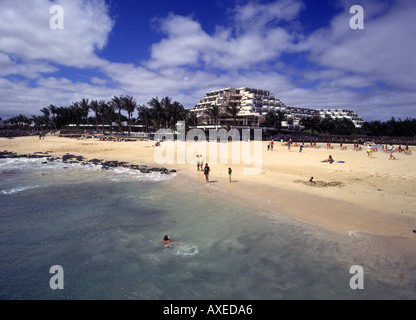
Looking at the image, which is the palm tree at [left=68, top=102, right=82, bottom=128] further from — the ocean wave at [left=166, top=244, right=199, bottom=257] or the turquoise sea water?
the ocean wave at [left=166, top=244, right=199, bottom=257]

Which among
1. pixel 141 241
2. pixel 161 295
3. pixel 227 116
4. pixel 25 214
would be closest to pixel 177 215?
pixel 141 241

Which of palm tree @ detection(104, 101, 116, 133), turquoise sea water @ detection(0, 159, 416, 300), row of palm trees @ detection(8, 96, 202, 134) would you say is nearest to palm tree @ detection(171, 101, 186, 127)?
row of palm trees @ detection(8, 96, 202, 134)

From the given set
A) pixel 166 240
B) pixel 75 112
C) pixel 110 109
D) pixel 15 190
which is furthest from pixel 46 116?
pixel 166 240

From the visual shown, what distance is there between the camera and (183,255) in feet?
26.6

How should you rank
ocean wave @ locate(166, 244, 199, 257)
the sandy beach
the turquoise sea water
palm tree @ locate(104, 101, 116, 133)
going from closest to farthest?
the turquoise sea water → ocean wave @ locate(166, 244, 199, 257) → the sandy beach → palm tree @ locate(104, 101, 116, 133)

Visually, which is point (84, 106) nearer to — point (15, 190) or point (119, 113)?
point (119, 113)


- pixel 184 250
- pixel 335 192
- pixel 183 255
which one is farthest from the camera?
pixel 335 192

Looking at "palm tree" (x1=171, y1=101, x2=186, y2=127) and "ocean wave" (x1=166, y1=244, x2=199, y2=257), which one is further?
"palm tree" (x1=171, y1=101, x2=186, y2=127)

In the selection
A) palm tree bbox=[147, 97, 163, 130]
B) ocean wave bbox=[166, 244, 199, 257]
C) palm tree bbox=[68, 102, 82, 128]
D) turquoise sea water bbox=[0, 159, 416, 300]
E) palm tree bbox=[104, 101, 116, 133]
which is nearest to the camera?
turquoise sea water bbox=[0, 159, 416, 300]

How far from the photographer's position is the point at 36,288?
21.6ft

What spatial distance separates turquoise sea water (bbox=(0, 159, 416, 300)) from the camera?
6.38 meters

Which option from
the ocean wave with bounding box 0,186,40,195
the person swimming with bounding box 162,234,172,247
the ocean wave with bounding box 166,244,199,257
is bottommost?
the ocean wave with bounding box 166,244,199,257

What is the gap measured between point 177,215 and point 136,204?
3424 millimetres

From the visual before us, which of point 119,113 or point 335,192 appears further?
point 119,113
